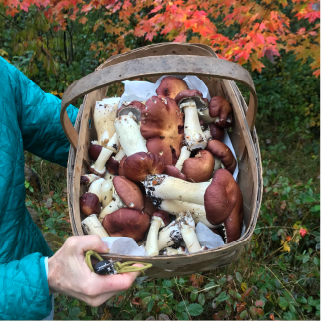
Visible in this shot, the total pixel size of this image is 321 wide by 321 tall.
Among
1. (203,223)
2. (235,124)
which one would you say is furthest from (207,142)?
(203,223)

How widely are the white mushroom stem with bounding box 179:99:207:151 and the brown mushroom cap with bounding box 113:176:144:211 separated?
0.48 meters

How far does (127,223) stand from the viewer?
1.43 m

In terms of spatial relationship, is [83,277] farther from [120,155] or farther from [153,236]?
[120,155]

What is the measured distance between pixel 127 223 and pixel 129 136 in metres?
0.56

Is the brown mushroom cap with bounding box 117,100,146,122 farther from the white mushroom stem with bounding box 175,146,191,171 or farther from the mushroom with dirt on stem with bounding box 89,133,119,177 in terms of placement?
the white mushroom stem with bounding box 175,146,191,171

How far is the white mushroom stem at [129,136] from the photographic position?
1693 mm

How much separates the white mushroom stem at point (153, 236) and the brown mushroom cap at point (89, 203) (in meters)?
0.34

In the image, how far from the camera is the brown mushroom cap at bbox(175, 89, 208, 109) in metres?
1.80

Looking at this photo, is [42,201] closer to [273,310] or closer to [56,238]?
[56,238]

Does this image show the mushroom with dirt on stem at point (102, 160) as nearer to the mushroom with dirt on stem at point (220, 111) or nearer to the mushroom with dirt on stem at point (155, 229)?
the mushroom with dirt on stem at point (155, 229)

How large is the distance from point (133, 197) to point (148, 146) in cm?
38

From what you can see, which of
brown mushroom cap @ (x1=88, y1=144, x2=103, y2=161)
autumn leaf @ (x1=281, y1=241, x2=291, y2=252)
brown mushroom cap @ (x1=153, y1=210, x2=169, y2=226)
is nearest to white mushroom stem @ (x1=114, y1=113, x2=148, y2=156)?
brown mushroom cap @ (x1=88, y1=144, x2=103, y2=161)

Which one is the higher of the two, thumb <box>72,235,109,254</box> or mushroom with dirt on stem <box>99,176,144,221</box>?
thumb <box>72,235,109,254</box>

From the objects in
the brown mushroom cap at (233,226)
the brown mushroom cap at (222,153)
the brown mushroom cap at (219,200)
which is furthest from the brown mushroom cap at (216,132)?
the brown mushroom cap at (233,226)
